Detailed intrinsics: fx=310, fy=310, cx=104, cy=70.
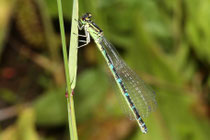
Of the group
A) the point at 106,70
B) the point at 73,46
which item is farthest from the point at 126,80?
the point at 73,46

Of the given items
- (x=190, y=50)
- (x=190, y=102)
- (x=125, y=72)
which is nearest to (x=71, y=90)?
(x=125, y=72)

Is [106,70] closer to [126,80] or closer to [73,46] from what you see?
[126,80]

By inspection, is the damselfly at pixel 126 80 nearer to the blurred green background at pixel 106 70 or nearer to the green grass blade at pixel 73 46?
the blurred green background at pixel 106 70

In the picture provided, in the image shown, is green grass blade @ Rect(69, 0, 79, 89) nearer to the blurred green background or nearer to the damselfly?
the damselfly

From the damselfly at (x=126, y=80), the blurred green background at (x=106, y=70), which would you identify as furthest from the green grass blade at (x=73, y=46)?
the blurred green background at (x=106, y=70)

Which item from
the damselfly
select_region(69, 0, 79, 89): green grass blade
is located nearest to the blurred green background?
the damselfly

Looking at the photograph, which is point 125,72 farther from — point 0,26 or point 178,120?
point 0,26
